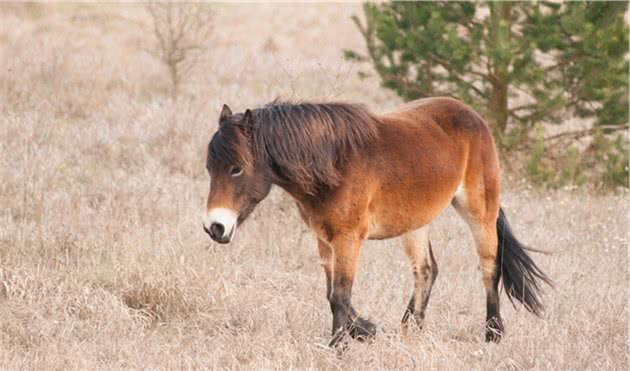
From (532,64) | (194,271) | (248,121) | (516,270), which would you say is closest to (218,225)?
(248,121)

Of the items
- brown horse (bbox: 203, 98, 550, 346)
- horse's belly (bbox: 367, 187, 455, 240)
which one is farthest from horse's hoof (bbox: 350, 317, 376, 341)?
horse's belly (bbox: 367, 187, 455, 240)

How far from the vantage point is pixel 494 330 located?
5199 mm

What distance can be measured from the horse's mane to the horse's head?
7cm

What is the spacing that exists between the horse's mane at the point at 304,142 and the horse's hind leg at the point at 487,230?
110 centimetres

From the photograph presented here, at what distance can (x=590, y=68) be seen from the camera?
9.70 metres

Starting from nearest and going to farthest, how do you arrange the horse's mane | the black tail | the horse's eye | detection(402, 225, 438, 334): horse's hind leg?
1. the horse's eye
2. the horse's mane
3. detection(402, 225, 438, 334): horse's hind leg
4. the black tail

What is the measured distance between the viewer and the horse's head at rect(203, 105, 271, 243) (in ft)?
13.5

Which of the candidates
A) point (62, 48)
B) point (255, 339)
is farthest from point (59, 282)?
point (62, 48)

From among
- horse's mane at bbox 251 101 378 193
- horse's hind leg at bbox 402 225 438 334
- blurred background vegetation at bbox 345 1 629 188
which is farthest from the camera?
blurred background vegetation at bbox 345 1 629 188

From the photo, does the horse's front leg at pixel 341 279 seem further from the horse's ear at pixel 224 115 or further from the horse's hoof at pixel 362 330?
the horse's ear at pixel 224 115

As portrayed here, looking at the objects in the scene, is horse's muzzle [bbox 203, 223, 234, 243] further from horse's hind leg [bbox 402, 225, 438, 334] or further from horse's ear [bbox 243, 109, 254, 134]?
horse's hind leg [bbox 402, 225, 438, 334]

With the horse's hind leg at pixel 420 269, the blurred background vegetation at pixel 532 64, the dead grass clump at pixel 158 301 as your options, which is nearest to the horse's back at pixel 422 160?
A: the horse's hind leg at pixel 420 269

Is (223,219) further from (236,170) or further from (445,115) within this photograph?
(445,115)

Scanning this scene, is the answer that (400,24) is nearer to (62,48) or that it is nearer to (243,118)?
(243,118)
